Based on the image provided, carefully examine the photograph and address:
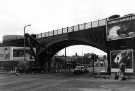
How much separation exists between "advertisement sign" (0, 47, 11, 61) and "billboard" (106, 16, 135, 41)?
3792 cm

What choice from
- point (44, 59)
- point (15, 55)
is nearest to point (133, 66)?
point (44, 59)

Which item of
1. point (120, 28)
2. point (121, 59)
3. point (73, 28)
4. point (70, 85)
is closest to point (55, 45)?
point (73, 28)

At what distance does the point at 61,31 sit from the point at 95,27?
11.2m

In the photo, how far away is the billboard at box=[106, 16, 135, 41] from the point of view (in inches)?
1393

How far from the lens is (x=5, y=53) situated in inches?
2744

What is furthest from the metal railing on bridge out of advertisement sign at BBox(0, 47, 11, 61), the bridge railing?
advertisement sign at BBox(0, 47, 11, 61)

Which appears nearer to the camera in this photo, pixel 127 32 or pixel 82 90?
pixel 82 90

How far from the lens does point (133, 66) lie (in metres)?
→ 34.8

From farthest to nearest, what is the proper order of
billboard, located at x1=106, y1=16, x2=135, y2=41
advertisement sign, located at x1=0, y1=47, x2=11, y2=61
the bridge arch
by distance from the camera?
advertisement sign, located at x1=0, y1=47, x2=11, y2=61 < the bridge arch < billboard, located at x1=106, y1=16, x2=135, y2=41

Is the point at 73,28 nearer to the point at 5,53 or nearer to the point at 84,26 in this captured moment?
the point at 84,26

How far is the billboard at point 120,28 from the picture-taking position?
116ft

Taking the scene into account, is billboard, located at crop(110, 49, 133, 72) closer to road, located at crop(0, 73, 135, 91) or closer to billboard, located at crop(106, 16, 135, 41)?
billboard, located at crop(106, 16, 135, 41)

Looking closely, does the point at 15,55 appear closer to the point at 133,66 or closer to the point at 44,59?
the point at 44,59

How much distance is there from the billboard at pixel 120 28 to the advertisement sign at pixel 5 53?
37.9 m
